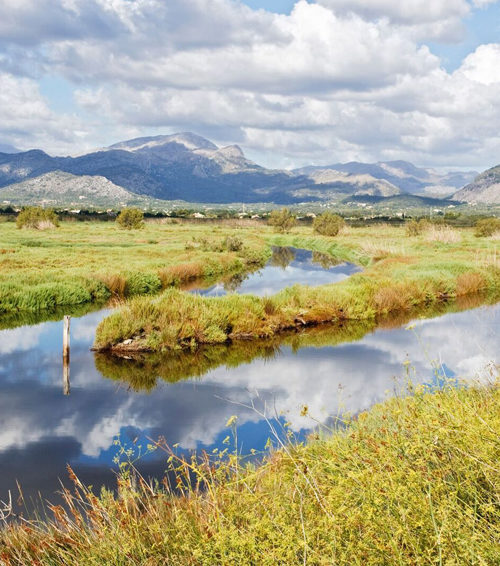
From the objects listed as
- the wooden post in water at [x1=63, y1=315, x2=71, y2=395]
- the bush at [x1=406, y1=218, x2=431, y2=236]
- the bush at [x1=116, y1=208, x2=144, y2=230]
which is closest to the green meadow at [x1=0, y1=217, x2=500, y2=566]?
the wooden post in water at [x1=63, y1=315, x2=71, y2=395]

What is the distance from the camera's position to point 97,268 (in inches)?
1297

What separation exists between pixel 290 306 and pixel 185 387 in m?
9.05

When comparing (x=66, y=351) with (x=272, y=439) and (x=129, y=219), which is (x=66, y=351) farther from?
(x=129, y=219)

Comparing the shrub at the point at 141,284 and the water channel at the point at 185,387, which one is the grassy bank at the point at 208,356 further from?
the shrub at the point at 141,284

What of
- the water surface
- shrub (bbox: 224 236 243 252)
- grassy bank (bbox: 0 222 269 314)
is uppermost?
shrub (bbox: 224 236 243 252)

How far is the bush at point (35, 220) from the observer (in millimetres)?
71119

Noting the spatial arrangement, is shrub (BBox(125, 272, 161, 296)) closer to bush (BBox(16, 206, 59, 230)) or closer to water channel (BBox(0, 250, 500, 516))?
water channel (BBox(0, 250, 500, 516))

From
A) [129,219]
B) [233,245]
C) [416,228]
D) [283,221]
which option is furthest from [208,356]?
[283,221]

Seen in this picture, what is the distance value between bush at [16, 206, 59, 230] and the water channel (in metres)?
53.2

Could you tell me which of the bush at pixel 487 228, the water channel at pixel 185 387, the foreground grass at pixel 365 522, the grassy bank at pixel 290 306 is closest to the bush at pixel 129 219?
the bush at pixel 487 228

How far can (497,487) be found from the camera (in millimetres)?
4047

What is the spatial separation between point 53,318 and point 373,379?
14.8m

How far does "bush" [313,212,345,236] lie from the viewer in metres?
74.2

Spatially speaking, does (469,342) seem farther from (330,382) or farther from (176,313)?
(176,313)
